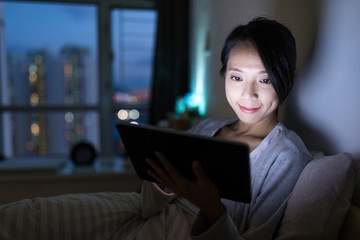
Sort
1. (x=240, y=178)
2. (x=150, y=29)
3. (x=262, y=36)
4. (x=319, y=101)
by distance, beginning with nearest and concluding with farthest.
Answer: (x=240, y=178) → (x=262, y=36) → (x=319, y=101) → (x=150, y=29)

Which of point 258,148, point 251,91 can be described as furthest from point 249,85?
point 258,148

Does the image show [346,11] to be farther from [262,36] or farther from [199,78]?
[199,78]

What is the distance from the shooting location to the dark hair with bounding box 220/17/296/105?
0.81 m

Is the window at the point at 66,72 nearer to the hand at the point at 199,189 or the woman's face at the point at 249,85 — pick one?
the woman's face at the point at 249,85

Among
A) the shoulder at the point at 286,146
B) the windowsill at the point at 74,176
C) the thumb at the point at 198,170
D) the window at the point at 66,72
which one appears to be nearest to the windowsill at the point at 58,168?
the windowsill at the point at 74,176

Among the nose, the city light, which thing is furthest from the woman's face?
the city light

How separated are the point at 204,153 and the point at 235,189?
0.37 ft

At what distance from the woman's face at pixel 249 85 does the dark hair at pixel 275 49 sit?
2cm

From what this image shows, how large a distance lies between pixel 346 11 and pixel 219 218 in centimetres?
70

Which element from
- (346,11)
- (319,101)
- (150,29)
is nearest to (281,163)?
(319,101)

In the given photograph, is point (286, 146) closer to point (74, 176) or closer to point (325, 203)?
point (325, 203)

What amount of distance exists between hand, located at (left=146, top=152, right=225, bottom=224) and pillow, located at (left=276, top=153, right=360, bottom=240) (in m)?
0.18

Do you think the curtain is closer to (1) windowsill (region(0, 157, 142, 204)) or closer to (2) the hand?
(1) windowsill (region(0, 157, 142, 204))

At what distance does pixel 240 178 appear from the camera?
2.00 ft
